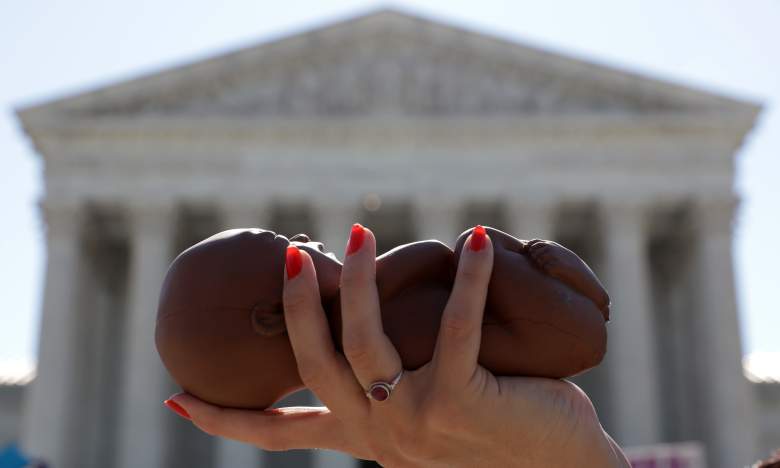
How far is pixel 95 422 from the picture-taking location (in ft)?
158

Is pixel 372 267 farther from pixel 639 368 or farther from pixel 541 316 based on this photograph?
pixel 639 368

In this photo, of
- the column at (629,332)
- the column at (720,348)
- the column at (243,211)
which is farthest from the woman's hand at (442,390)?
the column at (243,211)

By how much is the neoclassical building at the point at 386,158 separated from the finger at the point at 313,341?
130ft

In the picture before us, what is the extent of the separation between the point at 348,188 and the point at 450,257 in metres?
40.5

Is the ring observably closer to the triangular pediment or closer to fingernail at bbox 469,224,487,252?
fingernail at bbox 469,224,487,252

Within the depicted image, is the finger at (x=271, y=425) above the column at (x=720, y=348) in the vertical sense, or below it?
above

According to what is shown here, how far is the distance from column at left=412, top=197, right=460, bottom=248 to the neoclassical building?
78mm

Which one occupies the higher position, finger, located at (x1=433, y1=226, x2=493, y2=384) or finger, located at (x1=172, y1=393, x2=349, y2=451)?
finger, located at (x1=433, y1=226, x2=493, y2=384)

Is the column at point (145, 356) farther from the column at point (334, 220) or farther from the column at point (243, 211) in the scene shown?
the column at point (334, 220)

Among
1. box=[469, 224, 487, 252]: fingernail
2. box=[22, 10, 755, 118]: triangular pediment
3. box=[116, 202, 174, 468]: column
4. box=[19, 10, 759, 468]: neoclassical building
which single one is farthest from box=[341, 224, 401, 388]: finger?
box=[22, 10, 755, 118]: triangular pediment

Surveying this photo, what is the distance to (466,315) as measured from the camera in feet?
9.89

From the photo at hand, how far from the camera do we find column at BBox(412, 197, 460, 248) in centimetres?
4322

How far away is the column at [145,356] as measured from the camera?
40.7 m

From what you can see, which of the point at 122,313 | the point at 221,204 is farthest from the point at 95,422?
the point at 221,204
